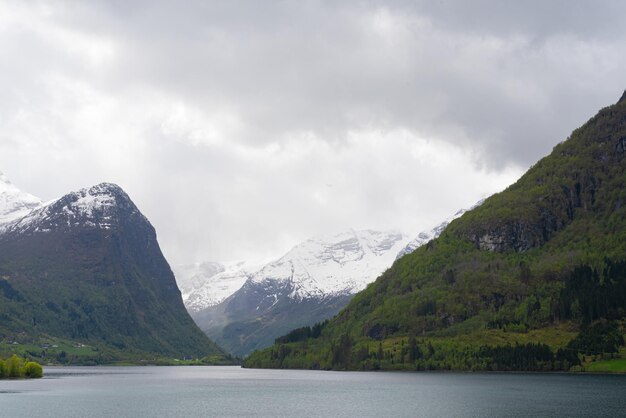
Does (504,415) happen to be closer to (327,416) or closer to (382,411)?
(382,411)

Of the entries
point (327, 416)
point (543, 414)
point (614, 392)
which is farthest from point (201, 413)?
point (614, 392)

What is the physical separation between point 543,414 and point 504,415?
772 centimetres

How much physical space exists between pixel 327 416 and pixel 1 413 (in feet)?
223

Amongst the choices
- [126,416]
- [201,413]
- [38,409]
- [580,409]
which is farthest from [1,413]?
[580,409]

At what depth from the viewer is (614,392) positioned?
182m

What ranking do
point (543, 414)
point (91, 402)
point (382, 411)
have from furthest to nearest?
1. point (91, 402)
2. point (382, 411)
3. point (543, 414)

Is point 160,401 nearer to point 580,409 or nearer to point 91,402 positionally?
point 91,402

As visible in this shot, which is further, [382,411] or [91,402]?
[91,402]

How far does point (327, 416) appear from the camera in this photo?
148750 mm

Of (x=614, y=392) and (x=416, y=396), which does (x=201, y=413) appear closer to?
(x=416, y=396)

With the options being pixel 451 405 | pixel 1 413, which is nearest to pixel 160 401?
pixel 1 413

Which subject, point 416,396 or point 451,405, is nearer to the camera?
point 451,405

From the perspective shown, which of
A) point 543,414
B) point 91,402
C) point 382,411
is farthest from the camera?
point 91,402

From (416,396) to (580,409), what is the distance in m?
49.6
